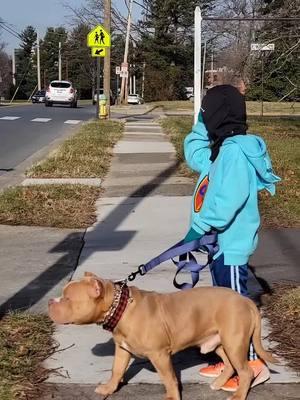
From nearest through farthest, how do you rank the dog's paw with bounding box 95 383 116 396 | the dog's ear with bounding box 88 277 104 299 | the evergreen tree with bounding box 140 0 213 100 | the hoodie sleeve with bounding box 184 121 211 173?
the dog's ear with bounding box 88 277 104 299
the dog's paw with bounding box 95 383 116 396
the hoodie sleeve with bounding box 184 121 211 173
the evergreen tree with bounding box 140 0 213 100

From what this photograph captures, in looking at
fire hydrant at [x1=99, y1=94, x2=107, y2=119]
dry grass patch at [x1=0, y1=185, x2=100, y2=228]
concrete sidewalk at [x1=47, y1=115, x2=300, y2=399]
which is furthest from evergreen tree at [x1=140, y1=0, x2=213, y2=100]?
dry grass patch at [x1=0, y1=185, x2=100, y2=228]

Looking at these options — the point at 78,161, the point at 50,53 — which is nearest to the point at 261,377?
the point at 78,161

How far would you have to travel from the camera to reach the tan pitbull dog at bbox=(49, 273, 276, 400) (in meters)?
2.78

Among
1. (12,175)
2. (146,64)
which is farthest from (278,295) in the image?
(146,64)

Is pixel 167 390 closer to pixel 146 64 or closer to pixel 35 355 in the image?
pixel 35 355

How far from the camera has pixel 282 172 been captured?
1063 centimetres

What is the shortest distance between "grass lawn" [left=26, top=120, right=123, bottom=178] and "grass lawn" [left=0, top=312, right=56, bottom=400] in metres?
6.37

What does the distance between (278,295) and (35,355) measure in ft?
6.26

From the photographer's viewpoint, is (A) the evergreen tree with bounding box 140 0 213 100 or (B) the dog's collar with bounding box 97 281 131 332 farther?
(A) the evergreen tree with bounding box 140 0 213 100

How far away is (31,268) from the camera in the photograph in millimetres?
5449

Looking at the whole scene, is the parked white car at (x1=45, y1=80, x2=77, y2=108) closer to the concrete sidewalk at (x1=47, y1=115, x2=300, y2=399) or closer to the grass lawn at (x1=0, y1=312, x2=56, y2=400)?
the concrete sidewalk at (x1=47, y1=115, x2=300, y2=399)

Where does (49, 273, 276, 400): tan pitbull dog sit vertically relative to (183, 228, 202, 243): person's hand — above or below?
below

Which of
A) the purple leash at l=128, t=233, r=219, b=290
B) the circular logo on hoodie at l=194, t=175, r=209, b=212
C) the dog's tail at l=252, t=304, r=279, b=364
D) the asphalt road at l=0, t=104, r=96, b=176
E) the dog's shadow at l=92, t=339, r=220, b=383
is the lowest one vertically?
the dog's shadow at l=92, t=339, r=220, b=383

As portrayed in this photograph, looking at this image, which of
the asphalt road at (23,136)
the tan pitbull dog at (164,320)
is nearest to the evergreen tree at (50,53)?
the asphalt road at (23,136)
